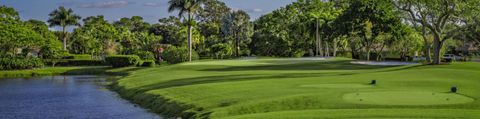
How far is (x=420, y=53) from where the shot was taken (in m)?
Result: 133

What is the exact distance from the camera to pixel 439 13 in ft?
168

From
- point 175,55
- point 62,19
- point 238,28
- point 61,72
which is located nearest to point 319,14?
point 175,55

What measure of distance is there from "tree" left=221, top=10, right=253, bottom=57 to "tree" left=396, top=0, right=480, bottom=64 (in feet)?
235

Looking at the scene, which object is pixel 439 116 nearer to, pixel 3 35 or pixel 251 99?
pixel 251 99

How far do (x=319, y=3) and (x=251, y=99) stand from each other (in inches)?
3356

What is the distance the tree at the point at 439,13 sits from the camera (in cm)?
4894

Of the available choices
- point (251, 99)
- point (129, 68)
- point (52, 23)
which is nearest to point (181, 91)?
point (251, 99)

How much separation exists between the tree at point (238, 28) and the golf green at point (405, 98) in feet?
317

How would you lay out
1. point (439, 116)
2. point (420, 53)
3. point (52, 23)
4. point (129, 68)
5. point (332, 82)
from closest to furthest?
point (439, 116) < point (332, 82) < point (129, 68) < point (420, 53) < point (52, 23)

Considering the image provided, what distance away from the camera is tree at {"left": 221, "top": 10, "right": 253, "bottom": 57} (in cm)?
12512

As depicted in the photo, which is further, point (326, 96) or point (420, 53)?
point (420, 53)

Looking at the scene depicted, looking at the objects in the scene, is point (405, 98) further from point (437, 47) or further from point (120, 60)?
point (120, 60)

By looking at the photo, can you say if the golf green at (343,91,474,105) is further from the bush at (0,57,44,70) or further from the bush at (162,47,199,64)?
the bush at (162,47,199,64)

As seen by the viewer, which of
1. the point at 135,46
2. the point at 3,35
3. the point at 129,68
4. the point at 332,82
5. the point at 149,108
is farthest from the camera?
the point at 135,46
